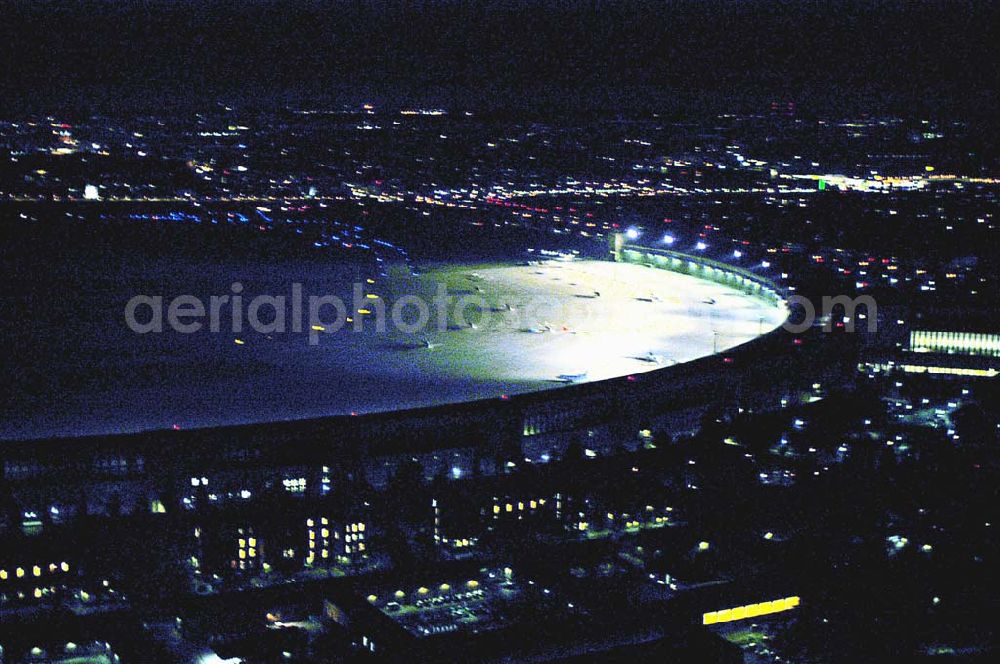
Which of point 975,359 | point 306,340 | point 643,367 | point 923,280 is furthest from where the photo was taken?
point 923,280

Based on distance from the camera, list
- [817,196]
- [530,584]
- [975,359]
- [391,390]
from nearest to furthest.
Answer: [530,584] → [391,390] → [975,359] → [817,196]

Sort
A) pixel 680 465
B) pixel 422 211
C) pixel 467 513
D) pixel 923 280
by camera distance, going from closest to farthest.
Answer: pixel 467 513 → pixel 680 465 → pixel 923 280 → pixel 422 211

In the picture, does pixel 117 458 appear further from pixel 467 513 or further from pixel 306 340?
pixel 306 340

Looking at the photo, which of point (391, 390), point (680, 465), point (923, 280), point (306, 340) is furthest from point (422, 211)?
point (680, 465)

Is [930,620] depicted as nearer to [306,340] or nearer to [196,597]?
[196,597]

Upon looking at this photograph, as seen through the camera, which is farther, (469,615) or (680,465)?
(680,465)

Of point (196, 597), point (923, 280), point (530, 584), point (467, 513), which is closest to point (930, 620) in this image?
point (530, 584)
